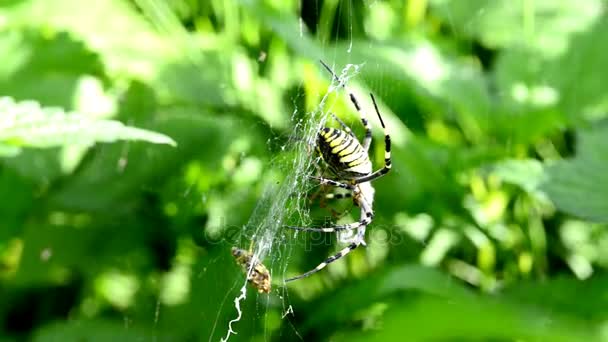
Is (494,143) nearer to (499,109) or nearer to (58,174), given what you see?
(499,109)

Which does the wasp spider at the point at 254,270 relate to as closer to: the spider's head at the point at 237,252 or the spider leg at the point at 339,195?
the spider's head at the point at 237,252

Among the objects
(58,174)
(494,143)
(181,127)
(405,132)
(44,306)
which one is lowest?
(44,306)

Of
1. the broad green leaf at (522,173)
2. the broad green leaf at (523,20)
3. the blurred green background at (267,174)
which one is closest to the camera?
the broad green leaf at (522,173)

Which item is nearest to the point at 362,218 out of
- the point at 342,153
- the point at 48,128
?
the point at 342,153

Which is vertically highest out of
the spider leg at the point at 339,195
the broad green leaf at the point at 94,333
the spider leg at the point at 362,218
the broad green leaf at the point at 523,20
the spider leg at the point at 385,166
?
the broad green leaf at the point at 523,20

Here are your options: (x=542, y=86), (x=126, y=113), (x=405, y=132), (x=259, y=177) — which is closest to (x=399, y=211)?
(x=405, y=132)

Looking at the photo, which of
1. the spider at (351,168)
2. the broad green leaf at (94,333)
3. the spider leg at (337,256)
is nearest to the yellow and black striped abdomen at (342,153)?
the spider at (351,168)
